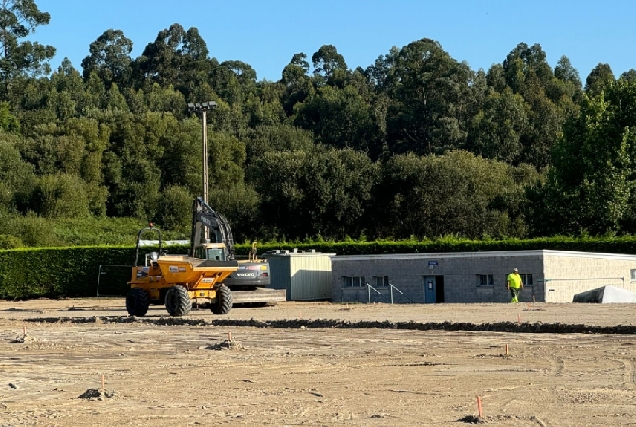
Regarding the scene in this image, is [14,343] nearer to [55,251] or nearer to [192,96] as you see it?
[55,251]

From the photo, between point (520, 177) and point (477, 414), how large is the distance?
82392mm

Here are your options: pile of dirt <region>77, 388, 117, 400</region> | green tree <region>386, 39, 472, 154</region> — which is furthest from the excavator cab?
green tree <region>386, 39, 472, 154</region>

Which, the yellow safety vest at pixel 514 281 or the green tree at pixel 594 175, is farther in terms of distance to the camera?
the green tree at pixel 594 175

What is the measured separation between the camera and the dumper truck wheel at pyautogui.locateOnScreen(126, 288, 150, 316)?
33656 mm

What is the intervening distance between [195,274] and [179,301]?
1.04 metres

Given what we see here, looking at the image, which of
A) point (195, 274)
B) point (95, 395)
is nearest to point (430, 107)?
point (195, 274)

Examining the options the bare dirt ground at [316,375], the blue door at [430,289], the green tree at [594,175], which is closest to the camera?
A: the bare dirt ground at [316,375]

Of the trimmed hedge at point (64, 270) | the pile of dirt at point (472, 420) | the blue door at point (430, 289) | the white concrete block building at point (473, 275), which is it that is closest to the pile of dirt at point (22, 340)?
the pile of dirt at point (472, 420)

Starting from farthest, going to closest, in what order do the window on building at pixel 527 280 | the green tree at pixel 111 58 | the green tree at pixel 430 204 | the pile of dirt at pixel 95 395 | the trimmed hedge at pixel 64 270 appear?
the green tree at pixel 111 58 < the green tree at pixel 430 204 < the trimmed hedge at pixel 64 270 < the window on building at pixel 527 280 < the pile of dirt at pixel 95 395

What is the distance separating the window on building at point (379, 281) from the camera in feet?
151

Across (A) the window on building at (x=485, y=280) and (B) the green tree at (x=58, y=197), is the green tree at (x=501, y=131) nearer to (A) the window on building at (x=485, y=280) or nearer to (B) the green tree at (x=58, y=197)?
(B) the green tree at (x=58, y=197)

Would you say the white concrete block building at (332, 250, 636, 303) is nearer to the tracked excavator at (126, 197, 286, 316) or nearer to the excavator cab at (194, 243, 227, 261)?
the tracked excavator at (126, 197, 286, 316)

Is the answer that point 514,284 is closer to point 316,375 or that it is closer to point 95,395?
point 316,375

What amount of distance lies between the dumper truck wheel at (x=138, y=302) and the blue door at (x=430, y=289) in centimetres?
1538
